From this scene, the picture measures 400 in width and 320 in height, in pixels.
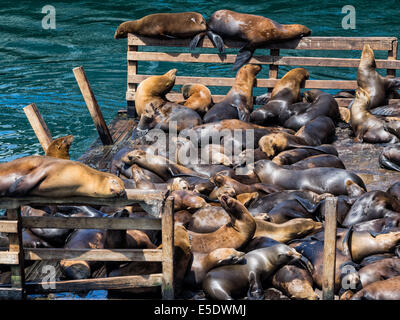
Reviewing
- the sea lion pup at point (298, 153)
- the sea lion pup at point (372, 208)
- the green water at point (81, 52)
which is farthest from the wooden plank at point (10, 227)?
the green water at point (81, 52)

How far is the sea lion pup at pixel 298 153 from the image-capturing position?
6.96 meters

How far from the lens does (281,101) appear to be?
872cm

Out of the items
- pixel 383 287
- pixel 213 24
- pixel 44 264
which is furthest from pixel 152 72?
pixel 383 287

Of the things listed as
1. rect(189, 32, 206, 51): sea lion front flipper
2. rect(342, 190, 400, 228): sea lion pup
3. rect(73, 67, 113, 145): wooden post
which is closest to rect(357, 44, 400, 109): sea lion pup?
rect(189, 32, 206, 51): sea lion front flipper

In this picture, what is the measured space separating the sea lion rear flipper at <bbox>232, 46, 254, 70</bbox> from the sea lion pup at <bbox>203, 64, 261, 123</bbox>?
0.11 meters

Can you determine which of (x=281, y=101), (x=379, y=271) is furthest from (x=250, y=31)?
(x=379, y=271)

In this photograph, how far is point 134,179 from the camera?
6500 millimetres

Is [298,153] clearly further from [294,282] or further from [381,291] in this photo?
[381,291]

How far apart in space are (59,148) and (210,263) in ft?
7.89

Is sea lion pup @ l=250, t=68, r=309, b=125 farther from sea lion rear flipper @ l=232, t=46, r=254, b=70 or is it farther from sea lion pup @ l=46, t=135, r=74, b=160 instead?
sea lion pup @ l=46, t=135, r=74, b=160

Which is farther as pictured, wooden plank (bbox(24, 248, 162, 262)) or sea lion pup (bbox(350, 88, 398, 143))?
sea lion pup (bbox(350, 88, 398, 143))

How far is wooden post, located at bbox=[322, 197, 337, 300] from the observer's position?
400cm

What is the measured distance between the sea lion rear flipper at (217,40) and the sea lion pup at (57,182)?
5171mm

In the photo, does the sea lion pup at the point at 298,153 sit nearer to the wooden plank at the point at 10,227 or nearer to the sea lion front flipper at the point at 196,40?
the sea lion front flipper at the point at 196,40
